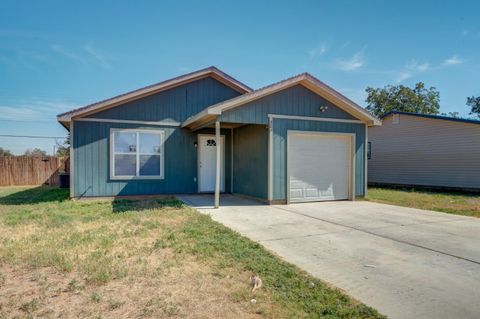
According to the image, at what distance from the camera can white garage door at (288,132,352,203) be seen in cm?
973

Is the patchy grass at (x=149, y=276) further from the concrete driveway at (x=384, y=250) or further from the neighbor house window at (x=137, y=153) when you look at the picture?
the neighbor house window at (x=137, y=153)

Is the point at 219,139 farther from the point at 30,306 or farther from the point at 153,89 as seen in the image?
the point at 30,306

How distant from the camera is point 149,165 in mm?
10766

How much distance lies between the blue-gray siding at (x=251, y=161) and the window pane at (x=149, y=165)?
2815 mm

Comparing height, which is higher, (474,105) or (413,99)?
(413,99)

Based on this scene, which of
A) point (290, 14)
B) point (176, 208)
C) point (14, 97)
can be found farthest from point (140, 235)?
point (14, 97)

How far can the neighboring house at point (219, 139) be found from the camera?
934 centimetres

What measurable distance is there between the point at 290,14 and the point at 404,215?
754cm

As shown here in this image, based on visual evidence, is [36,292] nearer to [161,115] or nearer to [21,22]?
[161,115]

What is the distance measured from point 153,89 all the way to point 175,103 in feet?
3.03

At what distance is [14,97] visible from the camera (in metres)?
27.2

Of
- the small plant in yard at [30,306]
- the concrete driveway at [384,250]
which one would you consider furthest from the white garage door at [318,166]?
the small plant in yard at [30,306]

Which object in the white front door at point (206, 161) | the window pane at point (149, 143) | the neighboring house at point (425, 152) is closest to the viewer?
the window pane at point (149, 143)

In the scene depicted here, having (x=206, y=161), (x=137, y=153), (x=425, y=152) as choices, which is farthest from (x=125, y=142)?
(x=425, y=152)
